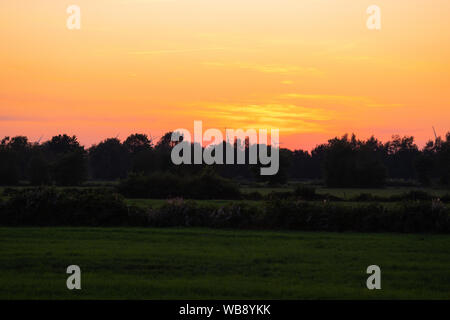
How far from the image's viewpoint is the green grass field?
13.5m

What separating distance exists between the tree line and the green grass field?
43750 mm

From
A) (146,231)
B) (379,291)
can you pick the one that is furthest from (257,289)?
Result: (146,231)

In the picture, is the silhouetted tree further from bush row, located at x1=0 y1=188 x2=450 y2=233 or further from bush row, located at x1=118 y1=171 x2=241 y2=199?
bush row, located at x1=0 y1=188 x2=450 y2=233

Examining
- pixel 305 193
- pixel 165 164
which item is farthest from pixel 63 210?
pixel 165 164

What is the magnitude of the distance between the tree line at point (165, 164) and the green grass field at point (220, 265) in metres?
43.7

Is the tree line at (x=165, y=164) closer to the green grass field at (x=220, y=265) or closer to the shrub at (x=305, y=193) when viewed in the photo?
the shrub at (x=305, y=193)

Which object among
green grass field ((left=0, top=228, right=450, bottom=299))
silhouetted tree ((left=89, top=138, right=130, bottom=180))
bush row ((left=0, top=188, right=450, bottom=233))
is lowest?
green grass field ((left=0, top=228, right=450, bottom=299))

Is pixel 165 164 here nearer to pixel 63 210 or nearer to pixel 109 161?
pixel 63 210

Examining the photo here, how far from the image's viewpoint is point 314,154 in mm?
161750

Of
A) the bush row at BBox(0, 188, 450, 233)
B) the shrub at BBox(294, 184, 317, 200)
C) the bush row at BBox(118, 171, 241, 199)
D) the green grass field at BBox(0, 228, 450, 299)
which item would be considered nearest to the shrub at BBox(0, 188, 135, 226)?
the bush row at BBox(0, 188, 450, 233)

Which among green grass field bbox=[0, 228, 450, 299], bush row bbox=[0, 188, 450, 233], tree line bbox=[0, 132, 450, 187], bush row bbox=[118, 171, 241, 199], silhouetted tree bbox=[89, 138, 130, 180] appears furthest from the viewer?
silhouetted tree bbox=[89, 138, 130, 180]

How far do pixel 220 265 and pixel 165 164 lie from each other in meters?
63.3

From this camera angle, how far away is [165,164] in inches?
3145
